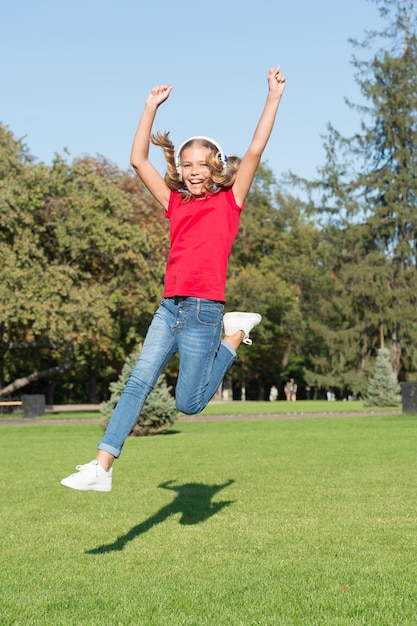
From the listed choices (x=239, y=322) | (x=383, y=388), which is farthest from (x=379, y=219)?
(x=239, y=322)

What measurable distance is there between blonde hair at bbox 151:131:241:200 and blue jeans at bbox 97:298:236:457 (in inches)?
33.9

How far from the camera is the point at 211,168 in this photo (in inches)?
231

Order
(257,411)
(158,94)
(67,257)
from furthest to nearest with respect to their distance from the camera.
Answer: (67,257) < (257,411) < (158,94)

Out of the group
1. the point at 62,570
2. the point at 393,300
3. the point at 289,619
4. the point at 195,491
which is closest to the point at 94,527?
the point at 62,570

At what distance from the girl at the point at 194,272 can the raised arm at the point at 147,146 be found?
2.0 inches

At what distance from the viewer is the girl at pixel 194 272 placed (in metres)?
5.70

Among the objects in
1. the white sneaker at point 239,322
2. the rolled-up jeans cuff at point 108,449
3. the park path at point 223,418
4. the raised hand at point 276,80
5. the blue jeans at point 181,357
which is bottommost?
the park path at point 223,418

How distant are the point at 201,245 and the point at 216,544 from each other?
2.38 meters

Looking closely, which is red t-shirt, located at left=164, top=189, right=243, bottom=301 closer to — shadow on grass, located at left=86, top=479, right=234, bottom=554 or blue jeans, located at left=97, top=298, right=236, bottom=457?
blue jeans, located at left=97, top=298, right=236, bottom=457

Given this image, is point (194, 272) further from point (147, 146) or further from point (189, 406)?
point (147, 146)

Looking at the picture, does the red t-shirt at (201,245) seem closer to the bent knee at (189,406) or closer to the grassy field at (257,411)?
the bent knee at (189,406)

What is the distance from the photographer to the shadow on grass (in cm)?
676

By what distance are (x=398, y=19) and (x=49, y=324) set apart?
3495cm

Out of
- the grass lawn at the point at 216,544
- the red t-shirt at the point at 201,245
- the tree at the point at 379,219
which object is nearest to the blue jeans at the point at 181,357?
the red t-shirt at the point at 201,245
